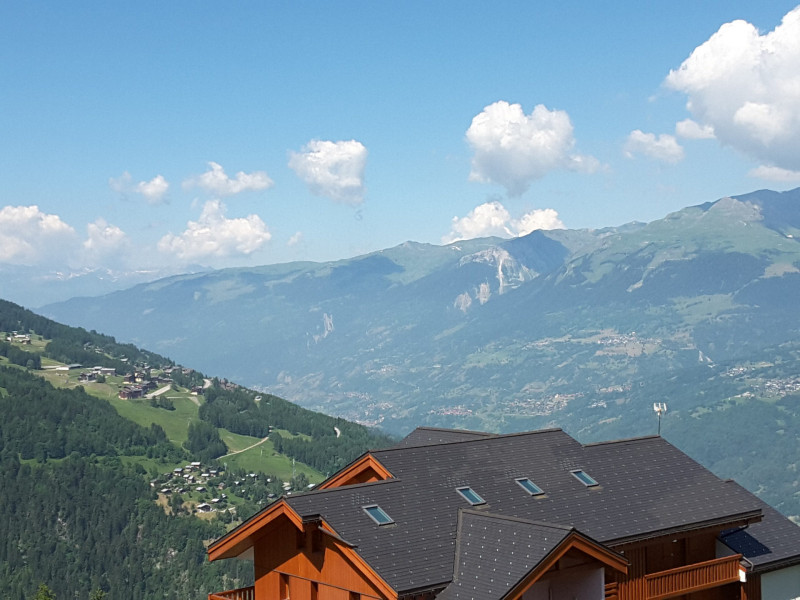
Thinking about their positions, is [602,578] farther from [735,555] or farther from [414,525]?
[735,555]

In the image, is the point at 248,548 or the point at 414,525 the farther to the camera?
the point at 248,548

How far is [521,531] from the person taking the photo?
979 inches

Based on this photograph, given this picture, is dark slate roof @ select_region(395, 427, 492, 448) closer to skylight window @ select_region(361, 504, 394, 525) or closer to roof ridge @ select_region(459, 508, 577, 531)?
roof ridge @ select_region(459, 508, 577, 531)

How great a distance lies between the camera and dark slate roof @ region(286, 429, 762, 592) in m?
25.1

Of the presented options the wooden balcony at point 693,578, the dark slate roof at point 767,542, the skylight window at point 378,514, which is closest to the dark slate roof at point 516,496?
the skylight window at point 378,514

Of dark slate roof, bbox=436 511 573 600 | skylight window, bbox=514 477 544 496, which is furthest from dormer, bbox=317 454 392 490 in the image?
skylight window, bbox=514 477 544 496

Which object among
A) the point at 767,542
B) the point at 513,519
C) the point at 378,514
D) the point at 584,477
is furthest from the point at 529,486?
the point at 767,542

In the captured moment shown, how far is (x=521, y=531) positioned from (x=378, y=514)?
3.79m

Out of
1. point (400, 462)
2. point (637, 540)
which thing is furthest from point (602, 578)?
point (400, 462)

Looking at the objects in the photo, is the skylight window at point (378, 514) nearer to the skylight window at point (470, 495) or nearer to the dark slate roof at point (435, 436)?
the skylight window at point (470, 495)

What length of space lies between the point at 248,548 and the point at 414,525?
648 centimetres

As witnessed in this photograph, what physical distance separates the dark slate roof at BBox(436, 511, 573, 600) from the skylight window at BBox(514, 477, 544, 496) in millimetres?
3804

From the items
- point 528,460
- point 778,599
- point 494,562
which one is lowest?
point 778,599

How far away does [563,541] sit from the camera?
2420 cm
